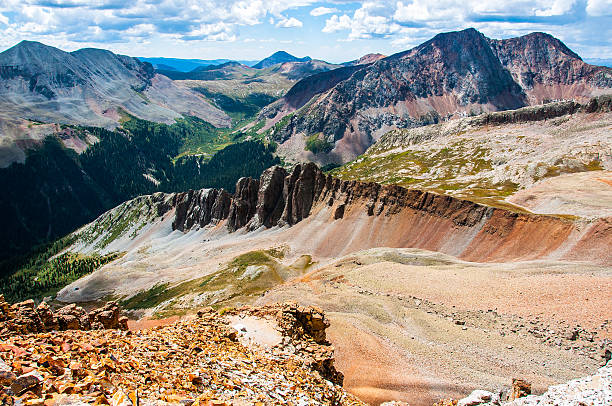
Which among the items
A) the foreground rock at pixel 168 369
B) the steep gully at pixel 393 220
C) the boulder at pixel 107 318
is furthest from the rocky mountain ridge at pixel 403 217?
the boulder at pixel 107 318

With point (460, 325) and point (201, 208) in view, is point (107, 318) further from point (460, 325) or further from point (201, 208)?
point (201, 208)

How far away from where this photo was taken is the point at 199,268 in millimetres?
121688

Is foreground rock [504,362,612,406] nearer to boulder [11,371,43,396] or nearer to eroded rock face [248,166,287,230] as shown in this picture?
boulder [11,371,43,396]

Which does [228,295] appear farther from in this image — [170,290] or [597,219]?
[597,219]

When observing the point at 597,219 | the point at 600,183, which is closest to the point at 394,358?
the point at 597,219

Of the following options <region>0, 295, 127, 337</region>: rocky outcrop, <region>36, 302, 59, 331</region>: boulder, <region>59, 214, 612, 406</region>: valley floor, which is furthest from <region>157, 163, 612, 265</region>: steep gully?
<region>36, 302, 59, 331</region>: boulder

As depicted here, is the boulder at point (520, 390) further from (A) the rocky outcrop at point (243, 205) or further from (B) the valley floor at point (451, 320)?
(A) the rocky outcrop at point (243, 205)

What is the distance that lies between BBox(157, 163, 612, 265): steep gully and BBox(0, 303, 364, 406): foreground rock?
64.8 meters

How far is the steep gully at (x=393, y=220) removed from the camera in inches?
3162

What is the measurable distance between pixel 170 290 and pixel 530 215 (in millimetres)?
88993

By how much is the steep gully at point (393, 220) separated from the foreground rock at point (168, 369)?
64797 mm

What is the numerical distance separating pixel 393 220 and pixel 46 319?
89118mm

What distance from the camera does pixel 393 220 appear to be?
111 meters

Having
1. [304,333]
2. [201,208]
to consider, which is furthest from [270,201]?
[304,333]
